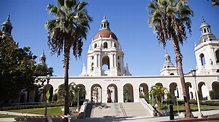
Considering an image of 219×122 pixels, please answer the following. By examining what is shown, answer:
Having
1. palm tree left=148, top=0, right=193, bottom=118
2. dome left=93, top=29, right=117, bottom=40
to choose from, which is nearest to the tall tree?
palm tree left=148, top=0, right=193, bottom=118

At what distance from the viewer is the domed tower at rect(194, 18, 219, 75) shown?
45.8 m

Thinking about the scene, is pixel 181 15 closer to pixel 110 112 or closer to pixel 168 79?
pixel 110 112

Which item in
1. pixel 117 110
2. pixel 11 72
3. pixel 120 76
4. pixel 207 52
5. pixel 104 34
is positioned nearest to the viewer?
pixel 11 72

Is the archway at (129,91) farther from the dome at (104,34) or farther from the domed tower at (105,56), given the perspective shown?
the dome at (104,34)

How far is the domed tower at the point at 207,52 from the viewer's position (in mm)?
45844

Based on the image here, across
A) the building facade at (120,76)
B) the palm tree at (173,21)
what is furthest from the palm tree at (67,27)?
the building facade at (120,76)

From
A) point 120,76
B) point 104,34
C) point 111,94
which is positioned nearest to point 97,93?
point 111,94

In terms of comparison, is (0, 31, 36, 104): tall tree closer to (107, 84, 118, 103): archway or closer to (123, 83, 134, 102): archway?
(107, 84, 118, 103): archway

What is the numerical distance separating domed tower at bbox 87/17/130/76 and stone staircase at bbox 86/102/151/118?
2029 centimetres

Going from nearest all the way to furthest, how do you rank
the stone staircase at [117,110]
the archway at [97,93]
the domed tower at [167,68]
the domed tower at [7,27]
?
the stone staircase at [117,110] < the archway at [97,93] < the domed tower at [7,27] < the domed tower at [167,68]

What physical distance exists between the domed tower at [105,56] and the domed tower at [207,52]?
872 inches

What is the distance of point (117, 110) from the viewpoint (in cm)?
2659

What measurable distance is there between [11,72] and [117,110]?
15347 millimetres

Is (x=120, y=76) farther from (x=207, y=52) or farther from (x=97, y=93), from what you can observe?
(x=207, y=52)
